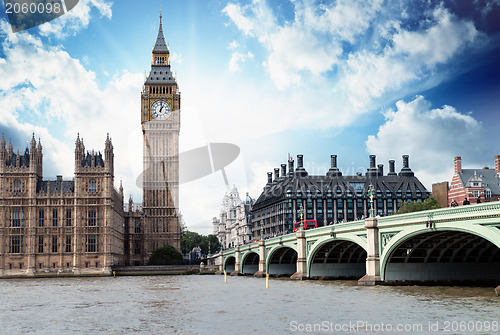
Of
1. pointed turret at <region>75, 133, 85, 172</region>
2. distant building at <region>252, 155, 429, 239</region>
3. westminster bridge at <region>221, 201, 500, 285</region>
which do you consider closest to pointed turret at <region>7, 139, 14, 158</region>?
pointed turret at <region>75, 133, 85, 172</region>

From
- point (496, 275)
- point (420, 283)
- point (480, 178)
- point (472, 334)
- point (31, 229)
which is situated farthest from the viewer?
point (31, 229)

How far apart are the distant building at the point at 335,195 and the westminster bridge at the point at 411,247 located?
77.9 metres

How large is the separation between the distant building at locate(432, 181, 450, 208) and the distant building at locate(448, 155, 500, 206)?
1942 cm

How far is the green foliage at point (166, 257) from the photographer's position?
15425 cm

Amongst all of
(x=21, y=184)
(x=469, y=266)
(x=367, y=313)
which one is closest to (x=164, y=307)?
(x=367, y=313)

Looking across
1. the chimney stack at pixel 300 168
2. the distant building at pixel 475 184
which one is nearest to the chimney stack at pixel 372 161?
the chimney stack at pixel 300 168

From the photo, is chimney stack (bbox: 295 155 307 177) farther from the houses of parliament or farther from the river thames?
the river thames

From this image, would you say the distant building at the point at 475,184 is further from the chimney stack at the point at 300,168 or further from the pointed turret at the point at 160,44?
the pointed turret at the point at 160,44

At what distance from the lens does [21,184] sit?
133375 mm

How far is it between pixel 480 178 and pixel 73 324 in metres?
98.6

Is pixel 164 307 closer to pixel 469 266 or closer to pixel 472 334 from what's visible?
pixel 472 334

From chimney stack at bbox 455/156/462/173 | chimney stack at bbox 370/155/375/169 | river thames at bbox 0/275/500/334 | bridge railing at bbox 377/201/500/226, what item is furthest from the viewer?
chimney stack at bbox 370/155/375/169

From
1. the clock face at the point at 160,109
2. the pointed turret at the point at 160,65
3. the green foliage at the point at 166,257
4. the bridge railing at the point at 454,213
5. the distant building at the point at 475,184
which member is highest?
the pointed turret at the point at 160,65

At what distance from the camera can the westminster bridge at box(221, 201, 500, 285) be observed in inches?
1837
